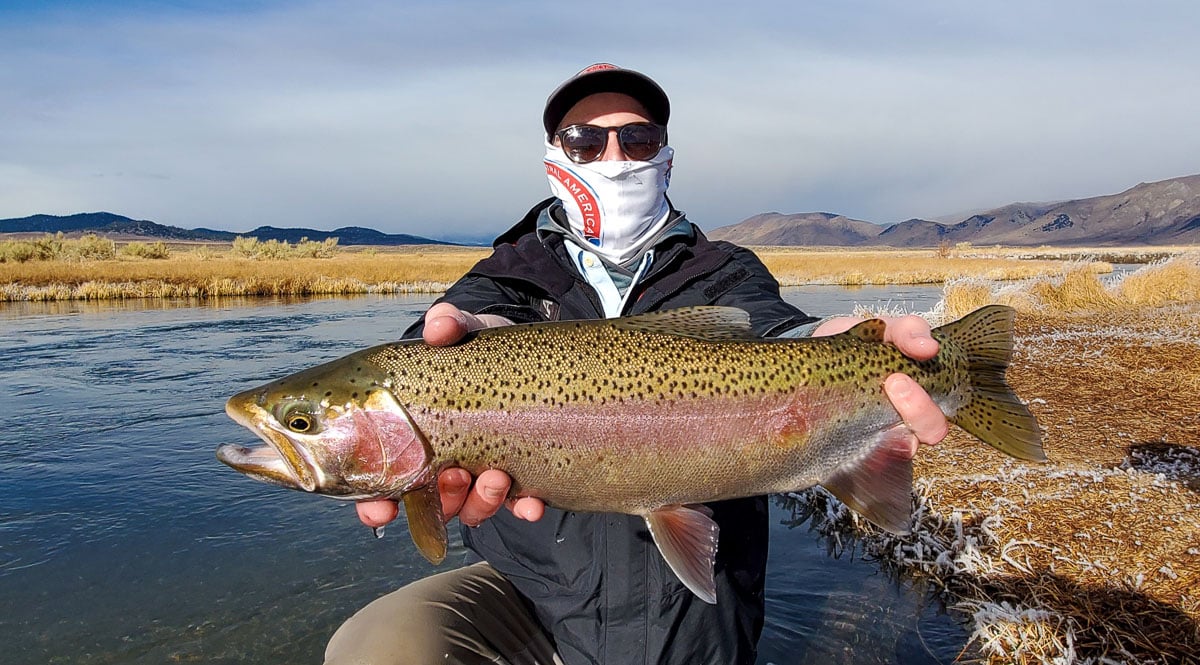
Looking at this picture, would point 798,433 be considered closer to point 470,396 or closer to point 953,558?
point 470,396

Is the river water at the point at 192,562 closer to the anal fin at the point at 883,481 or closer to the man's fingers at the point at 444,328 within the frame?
the anal fin at the point at 883,481

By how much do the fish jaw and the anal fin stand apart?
1492 millimetres

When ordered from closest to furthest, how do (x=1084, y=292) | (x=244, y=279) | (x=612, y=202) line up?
(x=612, y=202)
(x=1084, y=292)
(x=244, y=279)

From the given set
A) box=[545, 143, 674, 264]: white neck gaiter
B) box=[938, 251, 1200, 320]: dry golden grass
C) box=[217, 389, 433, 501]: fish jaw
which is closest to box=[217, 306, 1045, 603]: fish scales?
box=[217, 389, 433, 501]: fish jaw

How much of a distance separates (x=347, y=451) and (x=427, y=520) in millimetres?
353

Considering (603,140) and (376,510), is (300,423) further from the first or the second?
(603,140)

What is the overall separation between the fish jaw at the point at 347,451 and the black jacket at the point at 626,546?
2.65 ft

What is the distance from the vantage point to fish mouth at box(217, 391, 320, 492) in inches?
95.5

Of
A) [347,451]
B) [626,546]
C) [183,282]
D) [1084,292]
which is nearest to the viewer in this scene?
[347,451]

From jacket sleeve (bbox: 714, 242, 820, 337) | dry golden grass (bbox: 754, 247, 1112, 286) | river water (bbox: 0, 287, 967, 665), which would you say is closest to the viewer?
jacket sleeve (bbox: 714, 242, 820, 337)

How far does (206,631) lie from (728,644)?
401 cm

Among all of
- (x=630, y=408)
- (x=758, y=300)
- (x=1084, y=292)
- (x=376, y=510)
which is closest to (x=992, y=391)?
(x=758, y=300)

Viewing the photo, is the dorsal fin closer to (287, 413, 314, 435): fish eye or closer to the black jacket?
the black jacket

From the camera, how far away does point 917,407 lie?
2.58 m
